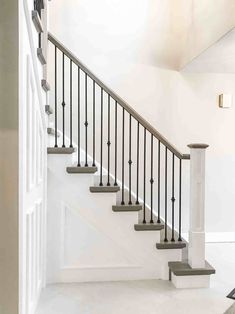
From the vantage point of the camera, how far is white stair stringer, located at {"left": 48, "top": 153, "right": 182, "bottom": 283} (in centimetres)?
330

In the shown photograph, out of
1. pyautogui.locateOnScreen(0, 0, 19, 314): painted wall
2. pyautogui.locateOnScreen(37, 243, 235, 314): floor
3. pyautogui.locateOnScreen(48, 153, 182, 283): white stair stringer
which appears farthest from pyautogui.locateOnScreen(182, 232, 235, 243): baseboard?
pyautogui.locateOnScreen(0, 0, 19, 314): painted wall

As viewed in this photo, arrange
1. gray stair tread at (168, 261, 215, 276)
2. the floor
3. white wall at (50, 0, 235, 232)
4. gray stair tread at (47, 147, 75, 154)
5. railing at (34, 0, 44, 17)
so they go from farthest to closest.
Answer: white wall at (50, 0, 235, 232) < gray stair tread at (47, 147, 75, 154) < gray stair tread at (168, 261, 215, 276) < railing at (34, 0, 44, 17) < the floor

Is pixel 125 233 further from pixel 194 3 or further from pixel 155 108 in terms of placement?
pixel 194 3

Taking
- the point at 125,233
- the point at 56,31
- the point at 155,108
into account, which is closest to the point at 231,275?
the point at 125,233

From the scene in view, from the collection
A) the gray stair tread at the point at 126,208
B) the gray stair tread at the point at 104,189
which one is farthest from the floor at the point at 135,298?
the gray stair tread at the point at 104,189

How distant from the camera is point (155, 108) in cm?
467

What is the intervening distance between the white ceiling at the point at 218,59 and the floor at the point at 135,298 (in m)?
2.31

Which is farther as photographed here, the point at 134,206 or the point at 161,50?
the point at 161,50

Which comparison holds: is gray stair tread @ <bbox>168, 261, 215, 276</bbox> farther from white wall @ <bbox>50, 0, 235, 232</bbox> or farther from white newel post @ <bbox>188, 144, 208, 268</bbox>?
white wall @ <bbox>50, 0, 235, 232</bbox>

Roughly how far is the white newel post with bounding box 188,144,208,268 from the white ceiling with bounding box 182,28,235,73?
108 cm

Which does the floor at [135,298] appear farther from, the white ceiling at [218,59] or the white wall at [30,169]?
the white ceiling at [218,59]

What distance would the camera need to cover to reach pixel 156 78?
4652 millimetres

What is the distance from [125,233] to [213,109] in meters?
2.35

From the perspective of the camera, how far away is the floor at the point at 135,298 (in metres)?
2.72
